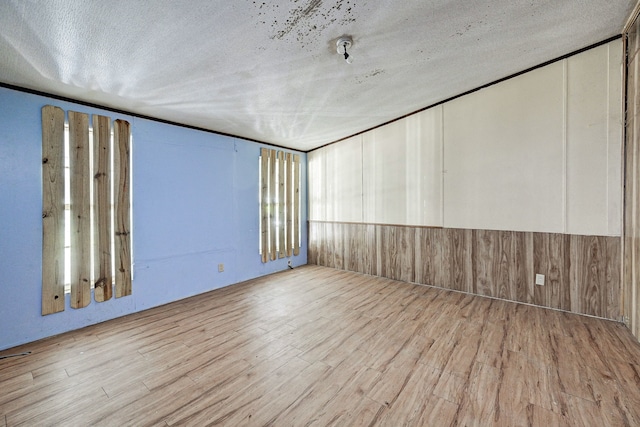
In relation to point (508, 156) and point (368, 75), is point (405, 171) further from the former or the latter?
point (368, 75)

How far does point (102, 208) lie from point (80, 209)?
7.2 inches

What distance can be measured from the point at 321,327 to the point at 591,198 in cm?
302

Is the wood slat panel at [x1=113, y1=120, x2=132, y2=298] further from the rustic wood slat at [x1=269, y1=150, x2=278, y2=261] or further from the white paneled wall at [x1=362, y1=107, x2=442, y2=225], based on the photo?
the white paneled wall at [x1=362, y1=107, x2=442, y2=225]

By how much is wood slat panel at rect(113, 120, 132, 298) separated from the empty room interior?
0.02 m

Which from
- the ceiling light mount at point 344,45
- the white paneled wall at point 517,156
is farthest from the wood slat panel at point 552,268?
the ceiling light mount at point 344,45

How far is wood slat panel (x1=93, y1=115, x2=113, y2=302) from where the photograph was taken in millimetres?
2781

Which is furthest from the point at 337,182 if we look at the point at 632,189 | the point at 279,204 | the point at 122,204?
the point at 632,189

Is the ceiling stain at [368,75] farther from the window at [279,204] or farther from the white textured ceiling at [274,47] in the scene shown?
the window at [279,204]

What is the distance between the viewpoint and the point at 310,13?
68.4 inches

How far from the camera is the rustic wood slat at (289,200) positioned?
5.02 m

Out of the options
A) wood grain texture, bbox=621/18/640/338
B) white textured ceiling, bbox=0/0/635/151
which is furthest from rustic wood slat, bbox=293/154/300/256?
wood grain texture, bbox=621/18/640/338

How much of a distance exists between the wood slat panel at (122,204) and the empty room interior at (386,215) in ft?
0.08

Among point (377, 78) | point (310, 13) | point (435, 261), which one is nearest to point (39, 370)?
point (310, 13)

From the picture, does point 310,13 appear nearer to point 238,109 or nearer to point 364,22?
point 364,22
